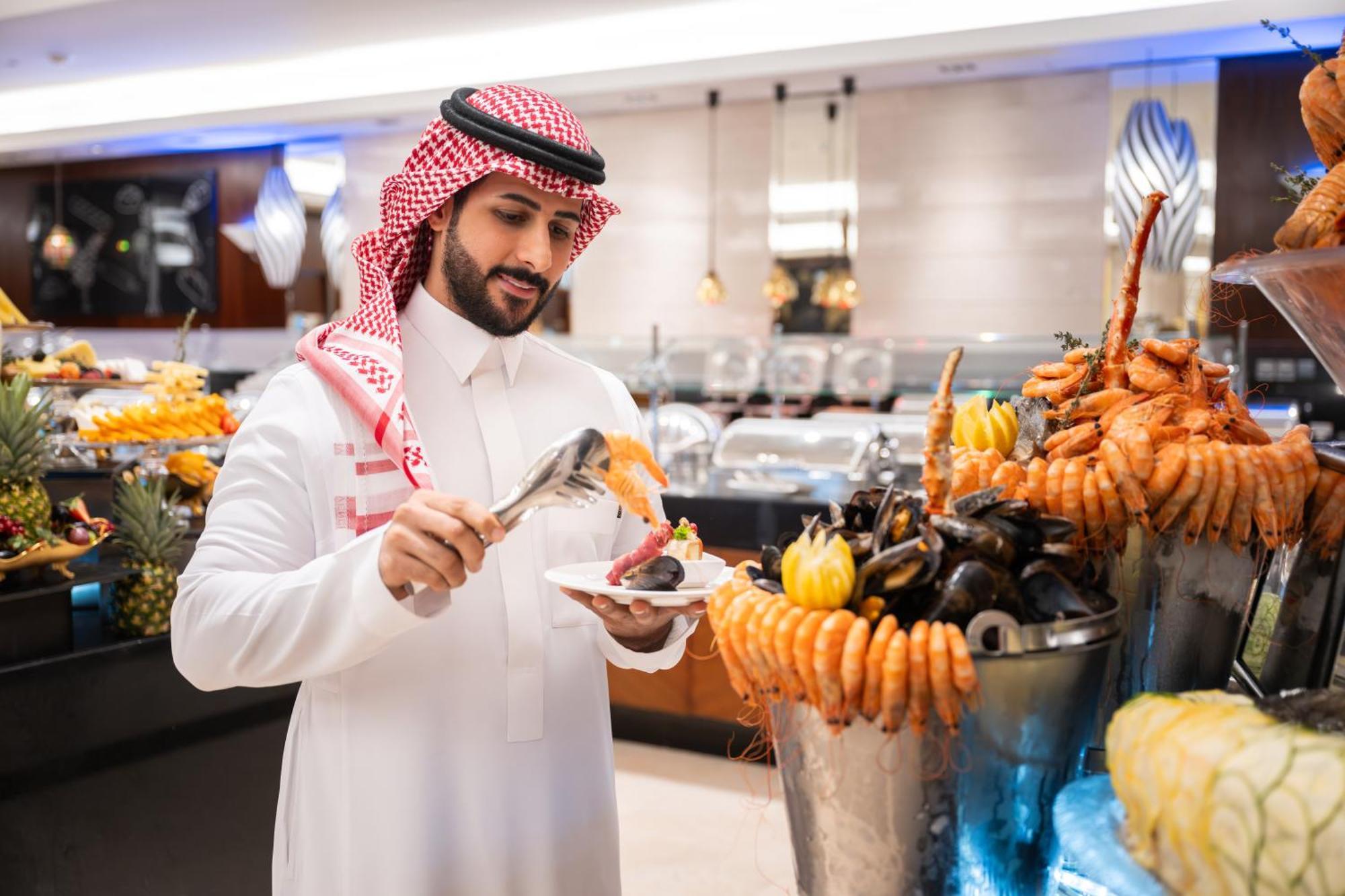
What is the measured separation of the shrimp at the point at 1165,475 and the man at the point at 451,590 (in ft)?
2.26

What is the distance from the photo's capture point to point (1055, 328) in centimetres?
903

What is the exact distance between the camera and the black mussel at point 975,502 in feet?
3.26

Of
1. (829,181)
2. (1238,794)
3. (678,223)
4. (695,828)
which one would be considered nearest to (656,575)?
(1238,794)

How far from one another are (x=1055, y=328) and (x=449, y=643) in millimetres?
8136

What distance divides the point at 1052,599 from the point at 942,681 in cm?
15

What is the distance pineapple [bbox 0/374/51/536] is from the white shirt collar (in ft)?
4.77

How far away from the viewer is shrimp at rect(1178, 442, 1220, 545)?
1.01m

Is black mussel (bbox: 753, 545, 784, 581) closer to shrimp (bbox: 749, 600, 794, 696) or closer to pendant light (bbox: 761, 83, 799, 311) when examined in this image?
shrimp (bbox: 749, 600, 794, 696)

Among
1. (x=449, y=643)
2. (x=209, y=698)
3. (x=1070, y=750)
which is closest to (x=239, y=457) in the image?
(x=449, y=643)

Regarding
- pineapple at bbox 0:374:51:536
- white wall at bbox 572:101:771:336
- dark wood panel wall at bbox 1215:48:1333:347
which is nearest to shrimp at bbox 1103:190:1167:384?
pineapple at bbox 0:374:51:536

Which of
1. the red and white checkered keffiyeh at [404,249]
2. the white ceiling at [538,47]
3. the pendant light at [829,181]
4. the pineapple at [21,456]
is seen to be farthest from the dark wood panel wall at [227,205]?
the red and white checkered keffiyeh at [404,249]

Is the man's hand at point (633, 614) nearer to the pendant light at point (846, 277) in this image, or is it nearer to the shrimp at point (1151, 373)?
the shrimp at point (1151, 373)

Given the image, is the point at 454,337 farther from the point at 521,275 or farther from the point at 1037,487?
the point at 1037,487

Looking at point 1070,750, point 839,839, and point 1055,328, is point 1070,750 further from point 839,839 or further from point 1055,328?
point 1055,328
